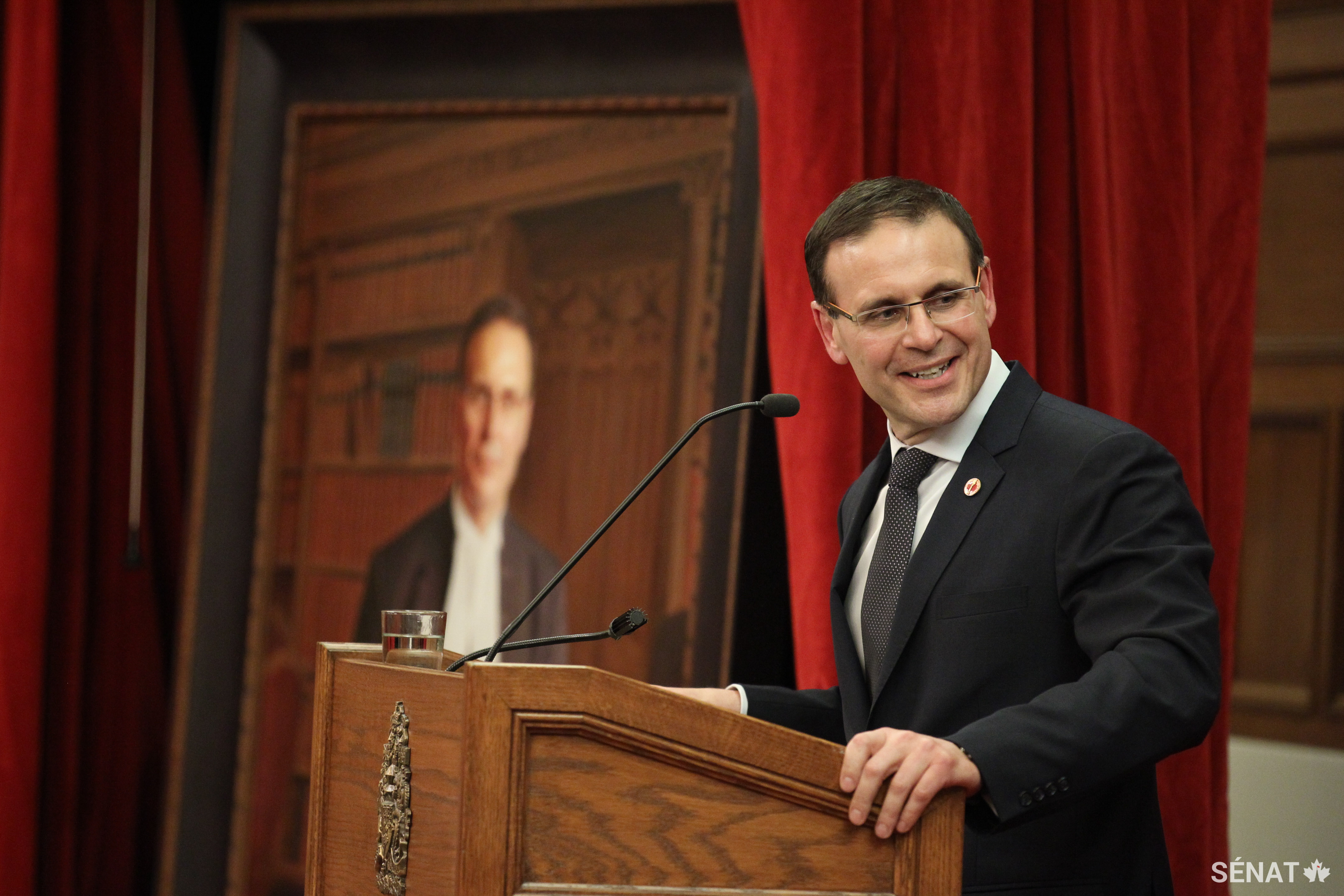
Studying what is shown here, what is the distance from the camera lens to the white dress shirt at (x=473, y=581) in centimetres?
287

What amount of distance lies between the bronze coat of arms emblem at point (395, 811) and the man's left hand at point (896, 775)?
1.39 feet

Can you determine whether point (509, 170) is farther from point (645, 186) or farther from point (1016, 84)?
point (1016, 84)

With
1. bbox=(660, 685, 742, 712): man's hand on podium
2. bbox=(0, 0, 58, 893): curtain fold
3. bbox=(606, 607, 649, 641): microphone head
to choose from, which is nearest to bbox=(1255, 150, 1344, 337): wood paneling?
bbox=(660, 685, 742, 712): man's hand on podium

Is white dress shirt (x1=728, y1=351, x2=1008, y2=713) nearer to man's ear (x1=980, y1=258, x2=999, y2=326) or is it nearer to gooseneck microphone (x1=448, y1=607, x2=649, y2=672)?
man's ear (x1=980, y1=258, x2=999, y2=326)

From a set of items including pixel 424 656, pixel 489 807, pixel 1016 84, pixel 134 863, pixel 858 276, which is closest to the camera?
pixel 489 807

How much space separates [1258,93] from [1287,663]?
1.44 metres

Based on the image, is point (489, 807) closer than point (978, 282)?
Yes

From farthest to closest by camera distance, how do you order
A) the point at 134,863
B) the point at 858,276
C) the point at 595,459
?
the point at 134,863, the point at 595,459, the point at 858,276

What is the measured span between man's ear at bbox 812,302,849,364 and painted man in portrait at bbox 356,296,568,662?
1.21m

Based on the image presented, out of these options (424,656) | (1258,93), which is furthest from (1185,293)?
(424,656)

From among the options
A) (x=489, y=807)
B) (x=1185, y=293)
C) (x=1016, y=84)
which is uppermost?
(x=1016, y=84)

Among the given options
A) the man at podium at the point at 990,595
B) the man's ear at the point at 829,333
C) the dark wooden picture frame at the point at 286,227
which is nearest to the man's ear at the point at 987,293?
the man at podium at the point at 990,595

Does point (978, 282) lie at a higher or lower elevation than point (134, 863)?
higher

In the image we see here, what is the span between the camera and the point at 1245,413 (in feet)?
7.02
